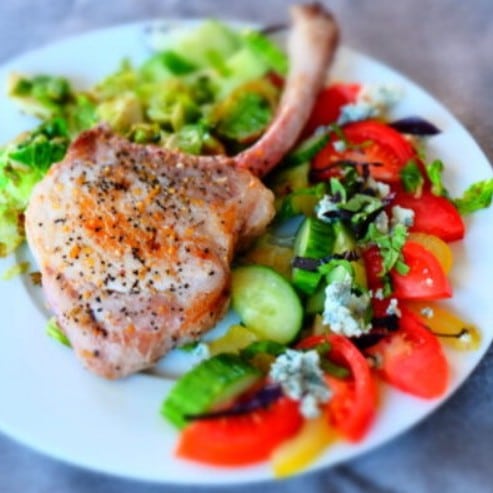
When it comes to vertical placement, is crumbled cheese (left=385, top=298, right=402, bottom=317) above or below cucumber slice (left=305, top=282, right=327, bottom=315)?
above

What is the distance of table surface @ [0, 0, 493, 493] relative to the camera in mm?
2727

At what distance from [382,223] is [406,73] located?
184cm

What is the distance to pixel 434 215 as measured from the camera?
3279 millimetres

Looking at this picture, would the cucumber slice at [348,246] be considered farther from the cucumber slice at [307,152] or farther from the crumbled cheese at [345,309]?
the cucumber slice at [307,152]

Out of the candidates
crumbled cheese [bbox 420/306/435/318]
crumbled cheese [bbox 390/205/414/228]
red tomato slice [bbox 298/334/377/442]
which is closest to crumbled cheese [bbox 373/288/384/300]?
crumbled cheese [bbox 420/306/435/318]

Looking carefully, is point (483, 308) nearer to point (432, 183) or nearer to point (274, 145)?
point (432, 183)

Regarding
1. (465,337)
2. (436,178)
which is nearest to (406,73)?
(436,178)

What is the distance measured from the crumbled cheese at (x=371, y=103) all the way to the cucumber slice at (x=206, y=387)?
1.61 m

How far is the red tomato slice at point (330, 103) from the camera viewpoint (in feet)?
13.1

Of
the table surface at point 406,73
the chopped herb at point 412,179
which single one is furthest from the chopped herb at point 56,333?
the chopped herb at point 412,179

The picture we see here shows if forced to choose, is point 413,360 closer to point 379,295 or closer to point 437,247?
point 379,295

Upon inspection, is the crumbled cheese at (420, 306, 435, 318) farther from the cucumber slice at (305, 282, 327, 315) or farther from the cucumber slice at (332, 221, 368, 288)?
the cucumber slice at (305, 282, 327, 315)

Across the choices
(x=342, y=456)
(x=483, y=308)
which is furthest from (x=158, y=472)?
(x=483, y=308)

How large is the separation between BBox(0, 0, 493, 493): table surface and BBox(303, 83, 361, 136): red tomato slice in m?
0.75
